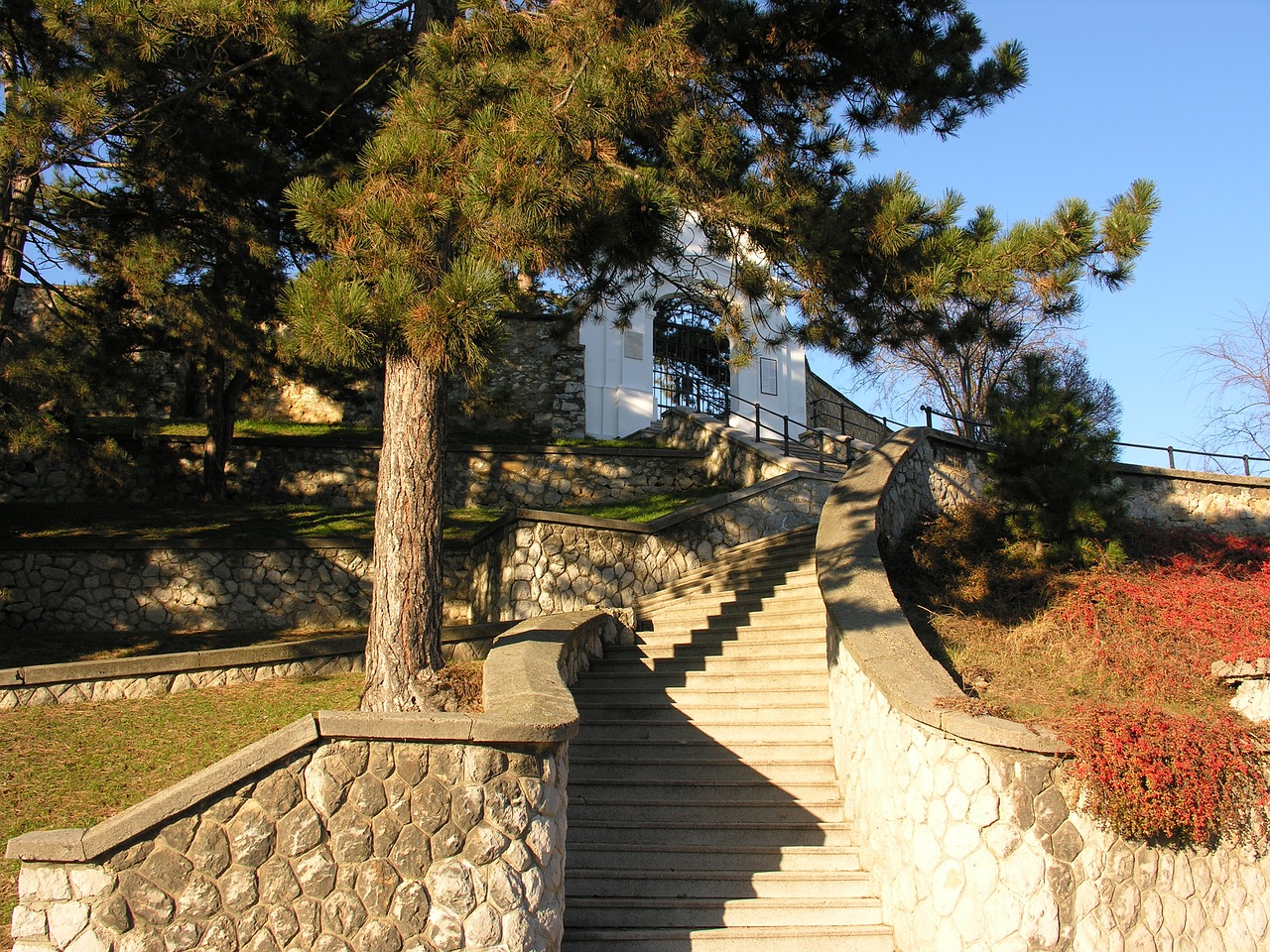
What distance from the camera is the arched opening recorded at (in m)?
20.9

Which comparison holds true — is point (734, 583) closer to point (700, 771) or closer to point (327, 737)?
point (700, 771)

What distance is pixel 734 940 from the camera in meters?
6.22

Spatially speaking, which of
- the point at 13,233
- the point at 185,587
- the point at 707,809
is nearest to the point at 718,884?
the point at 707,809

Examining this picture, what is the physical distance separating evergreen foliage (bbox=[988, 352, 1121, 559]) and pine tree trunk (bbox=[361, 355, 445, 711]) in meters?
5.80

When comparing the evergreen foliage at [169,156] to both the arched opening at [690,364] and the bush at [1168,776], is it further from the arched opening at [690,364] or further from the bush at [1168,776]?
the arched opening at [690,364]

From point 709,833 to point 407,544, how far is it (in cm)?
301

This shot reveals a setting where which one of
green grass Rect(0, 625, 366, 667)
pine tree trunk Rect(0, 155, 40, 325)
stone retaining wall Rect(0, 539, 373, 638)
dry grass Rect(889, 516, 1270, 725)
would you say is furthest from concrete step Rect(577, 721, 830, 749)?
pine tree trunk Rect(0, 155, 40, 325)

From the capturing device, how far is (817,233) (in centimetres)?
800

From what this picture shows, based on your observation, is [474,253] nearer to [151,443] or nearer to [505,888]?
[505,888]

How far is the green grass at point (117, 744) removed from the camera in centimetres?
634

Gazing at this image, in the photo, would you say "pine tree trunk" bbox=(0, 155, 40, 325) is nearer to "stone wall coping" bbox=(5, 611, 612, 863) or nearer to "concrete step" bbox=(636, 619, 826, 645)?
"stone wall coping" bbox=(5, 611, 612, 863)

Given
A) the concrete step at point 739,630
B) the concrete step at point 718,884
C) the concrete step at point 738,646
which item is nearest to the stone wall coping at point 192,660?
the concrete step at point 738,646

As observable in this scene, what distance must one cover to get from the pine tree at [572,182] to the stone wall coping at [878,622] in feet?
7.21

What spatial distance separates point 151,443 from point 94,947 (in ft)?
37.9
